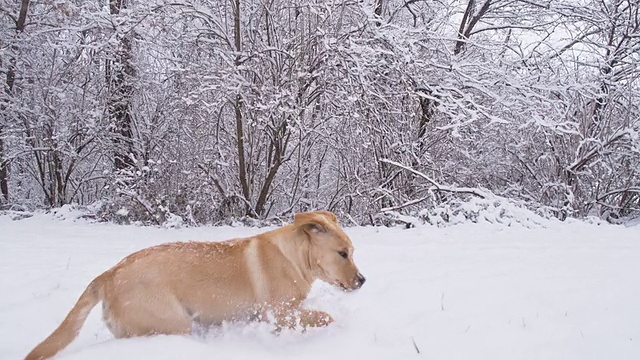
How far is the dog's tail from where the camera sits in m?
2.59

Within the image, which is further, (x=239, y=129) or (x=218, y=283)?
(x=239, y=129)

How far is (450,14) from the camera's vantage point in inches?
445

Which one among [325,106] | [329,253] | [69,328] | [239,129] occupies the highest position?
[325,106]

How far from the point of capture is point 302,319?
3131 millimetres

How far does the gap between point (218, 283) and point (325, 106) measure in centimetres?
657

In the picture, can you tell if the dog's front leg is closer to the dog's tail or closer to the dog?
the dog

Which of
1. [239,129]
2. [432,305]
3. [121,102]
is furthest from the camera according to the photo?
[121,102]

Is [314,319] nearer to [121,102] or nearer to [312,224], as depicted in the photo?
[312,224]

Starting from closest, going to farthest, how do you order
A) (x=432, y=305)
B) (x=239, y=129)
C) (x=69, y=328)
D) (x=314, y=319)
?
(x=69, y=328), (x=314, y=319), (x=432, y=305), (x=239, y=129)

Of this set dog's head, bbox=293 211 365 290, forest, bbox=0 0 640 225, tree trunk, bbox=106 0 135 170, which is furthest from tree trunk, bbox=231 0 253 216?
dog's head, bbox=293 211 365 290

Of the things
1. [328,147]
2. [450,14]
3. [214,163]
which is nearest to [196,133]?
[214,163]

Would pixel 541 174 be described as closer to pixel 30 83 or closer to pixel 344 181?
pixel 344 181

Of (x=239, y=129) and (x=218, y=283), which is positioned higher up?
(x=239, y=129)

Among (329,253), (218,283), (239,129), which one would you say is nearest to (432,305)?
(329,253)
